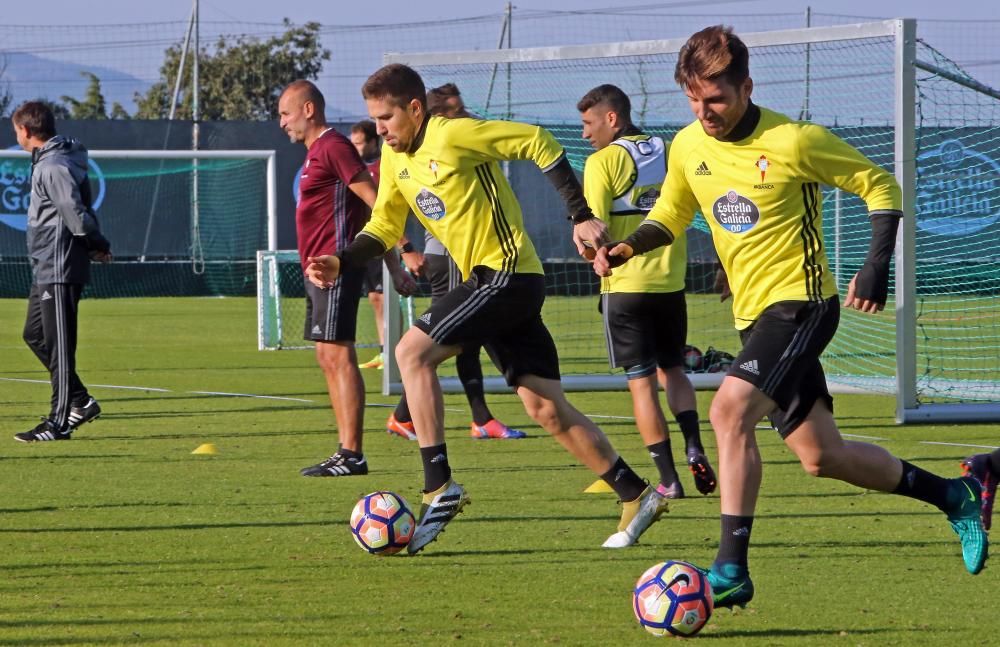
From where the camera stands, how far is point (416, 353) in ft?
20.7

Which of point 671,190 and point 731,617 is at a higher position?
point 671,190

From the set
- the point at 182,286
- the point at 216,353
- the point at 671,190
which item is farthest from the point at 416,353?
the point at 182,286

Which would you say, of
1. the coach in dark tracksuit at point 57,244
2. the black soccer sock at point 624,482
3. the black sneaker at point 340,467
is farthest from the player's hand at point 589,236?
the coach in dark tracksuit at point 57,244

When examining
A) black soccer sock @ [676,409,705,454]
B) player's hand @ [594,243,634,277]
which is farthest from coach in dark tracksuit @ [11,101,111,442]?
player's hand @ [594,243,634,277]

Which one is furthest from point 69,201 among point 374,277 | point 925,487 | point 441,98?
point 925,487

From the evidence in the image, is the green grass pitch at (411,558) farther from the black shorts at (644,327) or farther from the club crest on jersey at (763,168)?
the club crest on jersey at (763,168)

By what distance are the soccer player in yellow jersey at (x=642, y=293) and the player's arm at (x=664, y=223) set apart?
187cm

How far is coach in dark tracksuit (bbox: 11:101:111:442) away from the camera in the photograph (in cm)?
977

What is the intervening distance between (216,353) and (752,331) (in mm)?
12883

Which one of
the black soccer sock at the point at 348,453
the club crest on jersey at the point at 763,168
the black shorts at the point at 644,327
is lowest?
the black soccer sock at the point at 348,453

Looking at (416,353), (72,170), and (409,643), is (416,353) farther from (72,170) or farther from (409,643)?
(72,170)

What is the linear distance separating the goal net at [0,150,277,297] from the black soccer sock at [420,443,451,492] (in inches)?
923

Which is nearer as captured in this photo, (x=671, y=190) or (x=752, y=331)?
(x=752, y=331)

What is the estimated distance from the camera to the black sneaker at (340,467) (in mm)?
8188
